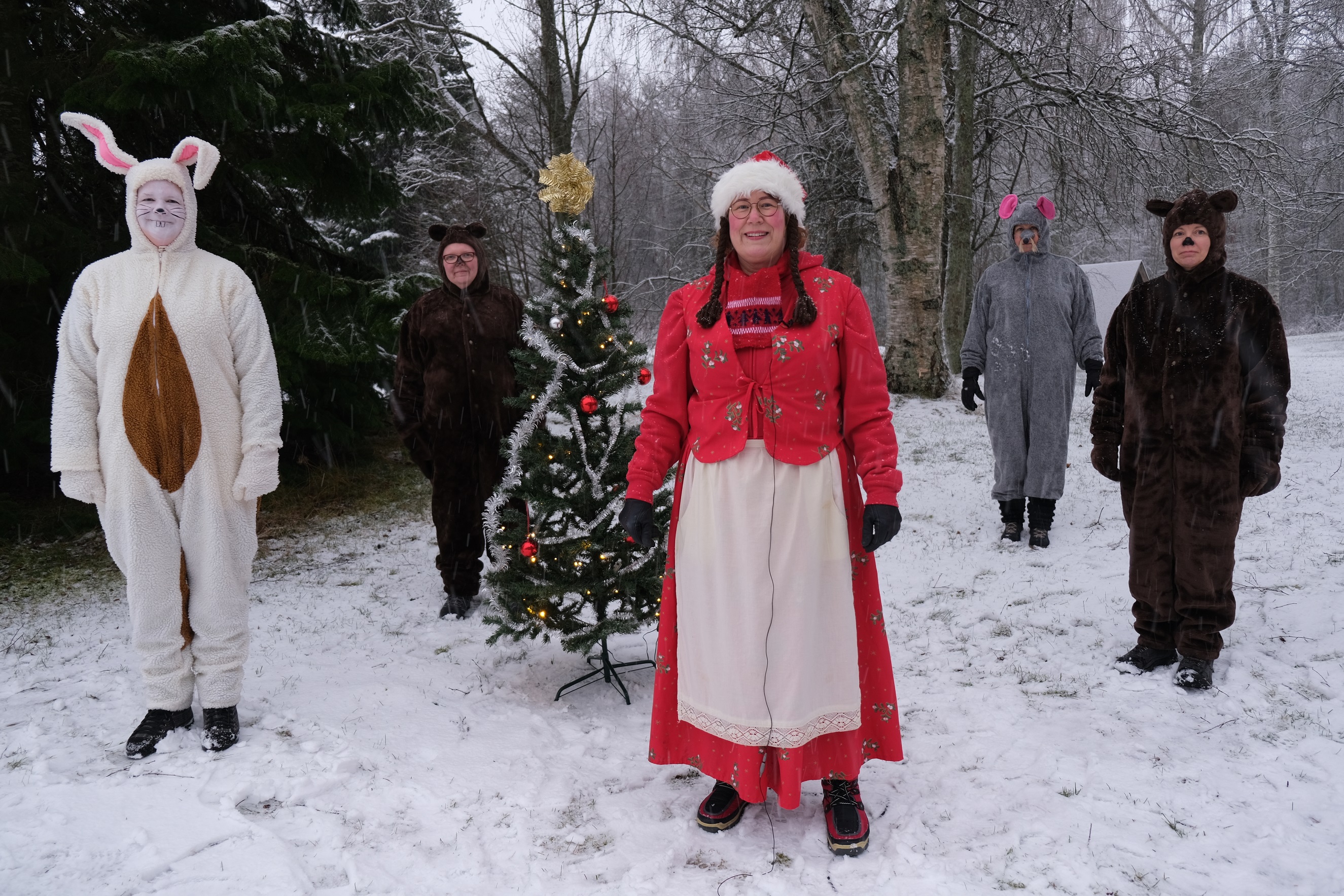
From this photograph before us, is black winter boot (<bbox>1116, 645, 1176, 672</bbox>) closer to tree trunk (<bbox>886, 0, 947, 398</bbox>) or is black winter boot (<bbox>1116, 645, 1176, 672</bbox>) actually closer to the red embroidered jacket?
the red embroidered jacket

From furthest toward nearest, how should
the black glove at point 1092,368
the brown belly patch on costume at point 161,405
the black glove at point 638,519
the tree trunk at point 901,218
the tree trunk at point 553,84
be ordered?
the tree trunk at point 553,84, the tree trunk at point 901,218, the black glove at point 1092,368, the brown belly patch on costume at point 161,405, the black glove at point 638,519

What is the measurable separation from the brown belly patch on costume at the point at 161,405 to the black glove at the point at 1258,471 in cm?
463

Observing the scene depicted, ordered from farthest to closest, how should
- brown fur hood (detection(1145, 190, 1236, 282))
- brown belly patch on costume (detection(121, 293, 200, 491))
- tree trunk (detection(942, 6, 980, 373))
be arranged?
1. tree trunk (detection(942, 6, 980, 373))
2. brown fur hood (detection(1145, 190, 1236, 282))
3. brown belly patch on costume (detection(121, 293, 200, 491))

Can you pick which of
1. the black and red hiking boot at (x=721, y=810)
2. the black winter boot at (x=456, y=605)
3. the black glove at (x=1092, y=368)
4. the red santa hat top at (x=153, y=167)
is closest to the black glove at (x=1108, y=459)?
the black glove at (x=1092, y=368)

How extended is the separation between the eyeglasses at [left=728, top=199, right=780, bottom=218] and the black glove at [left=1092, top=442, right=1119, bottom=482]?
2.38 metres

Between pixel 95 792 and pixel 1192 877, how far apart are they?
13.0 feet

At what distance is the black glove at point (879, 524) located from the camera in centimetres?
264

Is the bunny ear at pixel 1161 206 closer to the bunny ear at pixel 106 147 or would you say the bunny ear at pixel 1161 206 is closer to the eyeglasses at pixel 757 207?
the eyeglasses at pixel 757 207

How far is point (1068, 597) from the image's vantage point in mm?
5125

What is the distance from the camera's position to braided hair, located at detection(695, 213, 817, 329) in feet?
8.99

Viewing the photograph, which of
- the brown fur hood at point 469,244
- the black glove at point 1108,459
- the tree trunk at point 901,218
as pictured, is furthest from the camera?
the tree trunk at point 901,218

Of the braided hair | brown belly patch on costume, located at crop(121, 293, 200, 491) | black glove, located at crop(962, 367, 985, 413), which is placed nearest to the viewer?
the braided hair

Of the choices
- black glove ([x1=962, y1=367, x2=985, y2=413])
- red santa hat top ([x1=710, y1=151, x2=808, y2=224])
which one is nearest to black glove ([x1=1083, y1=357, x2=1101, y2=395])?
black glove ([x1=962, y1=367, x2=985, y2=413])

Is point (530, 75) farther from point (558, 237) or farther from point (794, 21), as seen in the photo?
point (558, 237)
